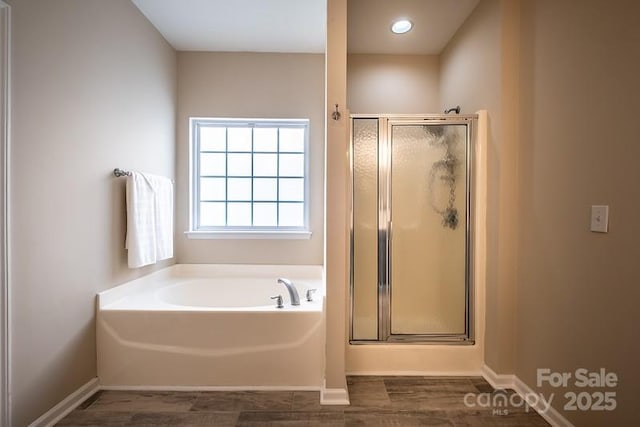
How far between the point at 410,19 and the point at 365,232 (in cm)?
164

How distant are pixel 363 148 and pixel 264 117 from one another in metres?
1.26

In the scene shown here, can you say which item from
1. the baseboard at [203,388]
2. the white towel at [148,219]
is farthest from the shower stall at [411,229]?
the white towel at [148,219]

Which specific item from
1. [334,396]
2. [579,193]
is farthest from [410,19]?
[334,396]

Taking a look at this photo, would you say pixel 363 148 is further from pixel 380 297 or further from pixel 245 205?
pixel 245 205

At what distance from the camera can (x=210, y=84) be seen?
303cm

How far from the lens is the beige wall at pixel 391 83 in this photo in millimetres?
2973

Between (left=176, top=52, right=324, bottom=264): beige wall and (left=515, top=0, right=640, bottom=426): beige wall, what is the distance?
66.2 inches

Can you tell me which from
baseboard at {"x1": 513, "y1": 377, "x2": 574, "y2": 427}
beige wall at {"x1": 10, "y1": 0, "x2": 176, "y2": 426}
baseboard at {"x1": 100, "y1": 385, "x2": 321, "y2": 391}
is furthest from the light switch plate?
beige wall at {"x1": 10, "y1": 0, "x2": 176, "y2": 426}

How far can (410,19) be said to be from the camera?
2.44 m

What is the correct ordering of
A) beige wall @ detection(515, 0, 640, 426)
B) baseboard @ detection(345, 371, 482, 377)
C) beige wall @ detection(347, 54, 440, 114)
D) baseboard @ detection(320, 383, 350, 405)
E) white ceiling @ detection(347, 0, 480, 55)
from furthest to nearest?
beige wall @ detection(347, 54, 440, 114)
white ceiling @ detection(347, 0, 480, 55)
baseboard @ detection(345, 371, 482, 377)
baseboard @ detection(320, 383, 350, 405)
beige wall @ detection(515, 0, 640, 426)

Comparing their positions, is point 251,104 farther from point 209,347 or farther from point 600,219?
point 600,219

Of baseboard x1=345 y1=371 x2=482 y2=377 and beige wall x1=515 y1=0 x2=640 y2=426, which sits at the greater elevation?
beige wall x1=515 y1=0 x2=640 y2=426

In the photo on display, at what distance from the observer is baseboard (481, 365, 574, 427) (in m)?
1.64

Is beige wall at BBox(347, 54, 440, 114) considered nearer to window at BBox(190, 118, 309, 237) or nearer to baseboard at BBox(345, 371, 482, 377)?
window at BBox(190, 118, 309, 237)
